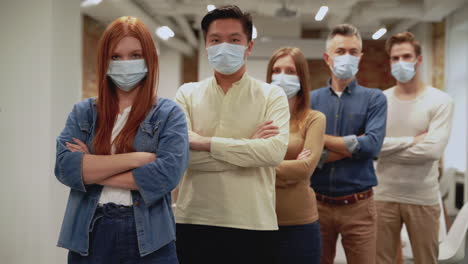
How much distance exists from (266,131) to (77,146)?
0.74m

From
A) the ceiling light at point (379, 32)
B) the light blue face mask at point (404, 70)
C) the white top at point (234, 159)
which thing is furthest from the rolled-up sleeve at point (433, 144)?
the ceiling light at point (379, 32)

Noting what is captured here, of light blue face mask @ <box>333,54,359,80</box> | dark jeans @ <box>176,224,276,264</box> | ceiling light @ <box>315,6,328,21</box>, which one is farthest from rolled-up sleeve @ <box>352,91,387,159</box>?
ceiling light @ <box>315,6,328,21</box>

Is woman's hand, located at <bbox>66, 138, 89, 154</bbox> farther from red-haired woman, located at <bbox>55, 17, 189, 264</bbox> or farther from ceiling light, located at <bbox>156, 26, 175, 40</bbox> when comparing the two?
ceiling light, located at <bbox>156, 26, 175, 40</bbox>

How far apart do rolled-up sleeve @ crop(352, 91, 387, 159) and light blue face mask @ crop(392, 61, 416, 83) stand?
1.56ft

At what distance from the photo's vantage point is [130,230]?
1.46m

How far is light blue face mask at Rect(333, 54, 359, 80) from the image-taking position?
99.7 inches

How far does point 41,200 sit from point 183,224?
1294mm

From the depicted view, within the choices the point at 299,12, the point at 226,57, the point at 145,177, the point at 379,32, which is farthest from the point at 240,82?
the point at 379,32

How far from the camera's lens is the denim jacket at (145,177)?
146 cm

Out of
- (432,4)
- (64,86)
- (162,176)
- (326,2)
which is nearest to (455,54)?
(432,4)

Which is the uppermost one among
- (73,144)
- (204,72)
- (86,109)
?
(204,72)

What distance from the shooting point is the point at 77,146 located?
155 centimetres

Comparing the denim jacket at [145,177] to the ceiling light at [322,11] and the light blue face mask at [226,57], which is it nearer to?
the light blue face mask at [226,57]

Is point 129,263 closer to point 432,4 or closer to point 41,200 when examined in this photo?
point 41,200
